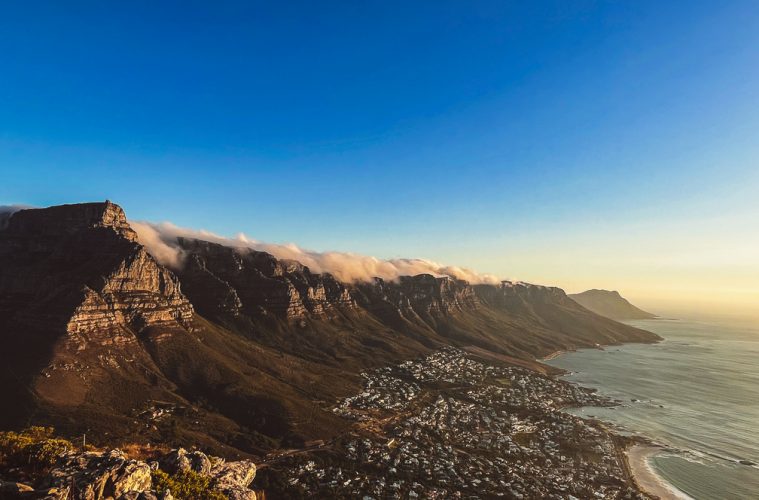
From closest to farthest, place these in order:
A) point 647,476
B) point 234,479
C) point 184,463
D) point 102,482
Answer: point 102,482 → point 184,463 → point 234,479 → point 647,476

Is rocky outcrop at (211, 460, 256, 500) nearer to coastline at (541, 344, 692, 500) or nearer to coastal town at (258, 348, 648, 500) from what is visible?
coastal town at (258, 348, 648, 500)

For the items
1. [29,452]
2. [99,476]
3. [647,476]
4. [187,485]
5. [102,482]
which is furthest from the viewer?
[647,476]

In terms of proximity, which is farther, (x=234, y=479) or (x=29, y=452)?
(x=234, y=479)

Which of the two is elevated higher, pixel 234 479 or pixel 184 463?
pixel 184 463

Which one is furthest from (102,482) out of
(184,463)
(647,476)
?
(647,476)

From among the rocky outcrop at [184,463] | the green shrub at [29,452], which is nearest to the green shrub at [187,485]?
the rocky outcrop at [184,463]

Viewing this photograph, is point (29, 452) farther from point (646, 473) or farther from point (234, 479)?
point (646, 473)

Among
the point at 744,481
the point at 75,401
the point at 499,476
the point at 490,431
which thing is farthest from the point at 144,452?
the point at 744,481

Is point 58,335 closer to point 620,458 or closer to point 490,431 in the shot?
point 490,431
